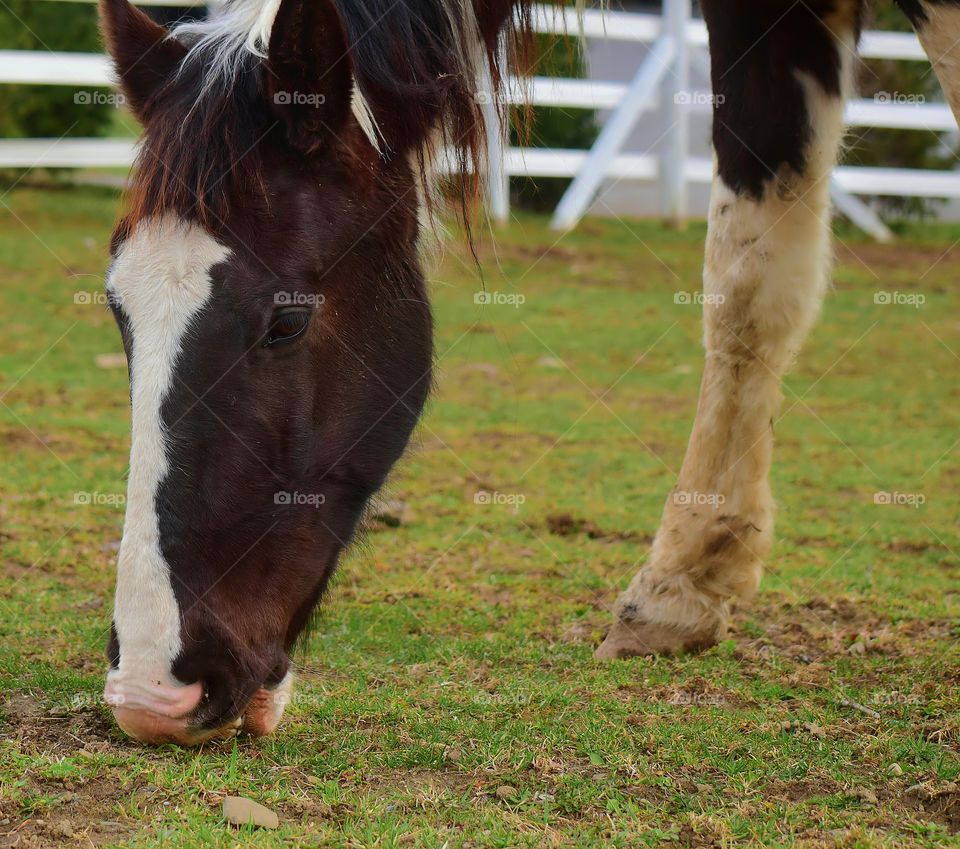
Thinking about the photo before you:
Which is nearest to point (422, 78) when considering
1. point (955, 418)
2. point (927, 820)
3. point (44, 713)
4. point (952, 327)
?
point (44, 713)

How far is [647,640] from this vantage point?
3.54 metres

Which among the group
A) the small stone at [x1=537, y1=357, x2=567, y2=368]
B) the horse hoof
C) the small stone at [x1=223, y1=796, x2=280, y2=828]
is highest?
the small stone at [x1=223, y1=796, x2=280, y2=828]

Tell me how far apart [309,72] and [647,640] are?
79.8 inches

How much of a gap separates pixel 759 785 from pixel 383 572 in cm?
213

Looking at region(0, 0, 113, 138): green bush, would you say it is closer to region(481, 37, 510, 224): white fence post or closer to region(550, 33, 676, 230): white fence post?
region(550, 33, 676, 230): white fence post

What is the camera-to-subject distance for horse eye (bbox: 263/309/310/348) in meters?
2.53

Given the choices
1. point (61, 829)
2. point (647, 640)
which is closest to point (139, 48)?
point (61, 829)

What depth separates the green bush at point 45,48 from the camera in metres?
11.4

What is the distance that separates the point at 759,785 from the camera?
250 centimetres

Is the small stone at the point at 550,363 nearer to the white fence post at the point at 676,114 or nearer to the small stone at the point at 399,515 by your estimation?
the small stone at the point at 399,515

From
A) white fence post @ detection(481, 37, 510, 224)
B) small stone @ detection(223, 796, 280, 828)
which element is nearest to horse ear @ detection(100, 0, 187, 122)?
white fence post @ detection(481, 37, 510, 224)

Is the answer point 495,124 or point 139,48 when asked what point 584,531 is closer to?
point 495,124

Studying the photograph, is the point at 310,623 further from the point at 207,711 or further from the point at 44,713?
the point at 44,713

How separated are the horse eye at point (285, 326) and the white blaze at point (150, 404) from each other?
0.57ft
